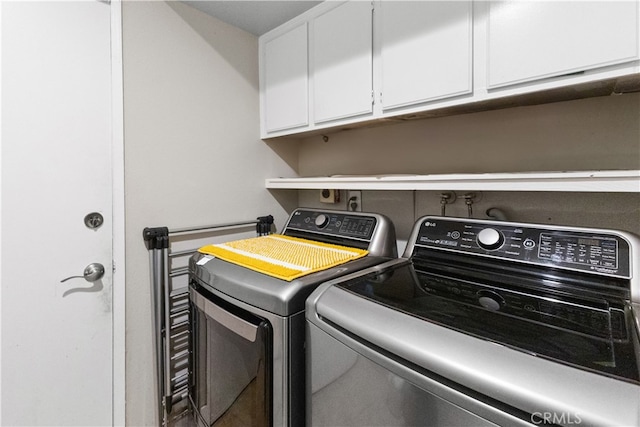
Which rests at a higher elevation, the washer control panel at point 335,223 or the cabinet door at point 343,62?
the cabinet door at point 343,62

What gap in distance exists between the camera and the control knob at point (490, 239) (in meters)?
1.03

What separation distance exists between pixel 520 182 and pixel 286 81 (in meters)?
1.29

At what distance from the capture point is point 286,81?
1.69 metres

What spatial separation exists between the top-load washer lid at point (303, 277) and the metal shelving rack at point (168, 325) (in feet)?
0.85

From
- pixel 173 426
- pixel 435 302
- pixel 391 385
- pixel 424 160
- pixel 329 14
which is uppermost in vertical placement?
pixel 329 14

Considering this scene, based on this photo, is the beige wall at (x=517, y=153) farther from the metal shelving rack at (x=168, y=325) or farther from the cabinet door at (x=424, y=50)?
the metal shelving rack at (x=168, y=325)

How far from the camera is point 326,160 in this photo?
1.98m

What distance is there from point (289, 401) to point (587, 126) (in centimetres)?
145

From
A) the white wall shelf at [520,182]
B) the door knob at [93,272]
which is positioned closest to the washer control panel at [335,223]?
the white wall shelf at [520,182]

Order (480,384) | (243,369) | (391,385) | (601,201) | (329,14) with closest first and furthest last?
(480,384) → (391,385) → (243,369) → (601,201) → (329,14)

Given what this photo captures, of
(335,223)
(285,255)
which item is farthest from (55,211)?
(335,223)

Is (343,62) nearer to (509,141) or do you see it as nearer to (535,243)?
(509,141)

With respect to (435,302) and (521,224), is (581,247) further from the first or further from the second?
(435,302)

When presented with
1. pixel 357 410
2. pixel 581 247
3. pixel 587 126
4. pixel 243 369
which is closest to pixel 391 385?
pixel 357 410
